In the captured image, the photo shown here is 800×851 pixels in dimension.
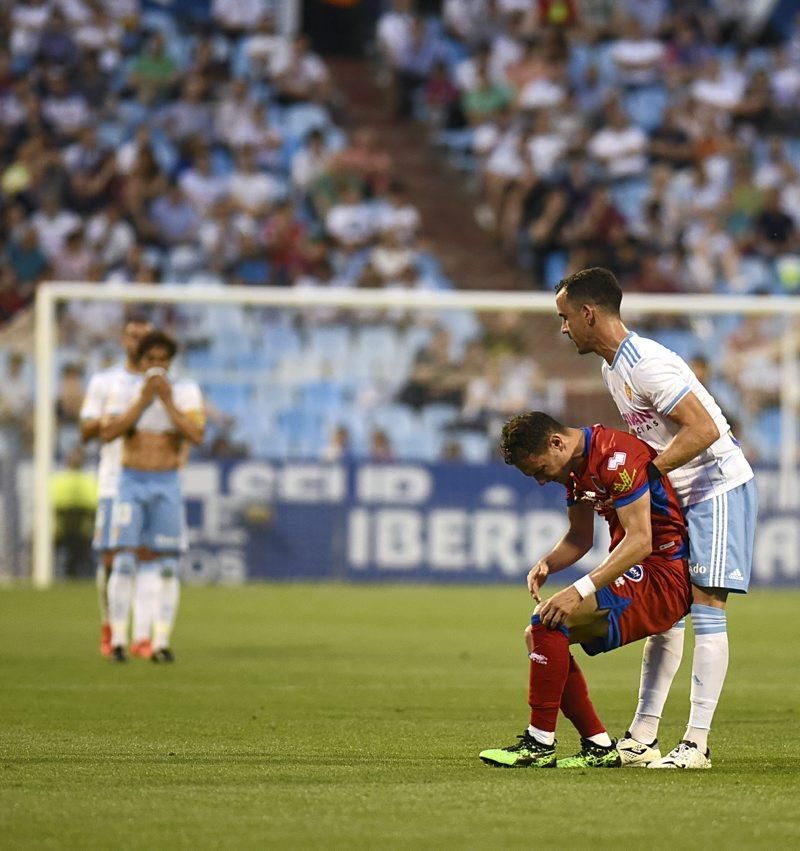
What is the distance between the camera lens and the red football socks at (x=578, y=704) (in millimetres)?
7215

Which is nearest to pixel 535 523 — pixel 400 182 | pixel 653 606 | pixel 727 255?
pixel 727 255

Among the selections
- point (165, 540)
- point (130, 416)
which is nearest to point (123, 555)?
point (165, 540)

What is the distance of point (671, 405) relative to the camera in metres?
7.45

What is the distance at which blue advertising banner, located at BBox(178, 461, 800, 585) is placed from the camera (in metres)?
20.0

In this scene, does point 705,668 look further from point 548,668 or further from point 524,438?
point 524,438

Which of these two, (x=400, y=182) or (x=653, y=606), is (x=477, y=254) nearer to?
(x=400, y=182)

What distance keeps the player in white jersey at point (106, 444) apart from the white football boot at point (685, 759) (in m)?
5.91

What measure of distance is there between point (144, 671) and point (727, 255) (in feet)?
46.7

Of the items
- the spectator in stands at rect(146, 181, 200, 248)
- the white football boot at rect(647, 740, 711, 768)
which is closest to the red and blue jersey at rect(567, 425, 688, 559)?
the white football boot at rect(647, 740, 711, 768)

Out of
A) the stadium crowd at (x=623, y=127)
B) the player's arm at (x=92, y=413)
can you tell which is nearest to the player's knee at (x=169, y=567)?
the player's arm at (x=92, y=413)

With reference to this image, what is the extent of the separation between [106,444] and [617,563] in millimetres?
6522

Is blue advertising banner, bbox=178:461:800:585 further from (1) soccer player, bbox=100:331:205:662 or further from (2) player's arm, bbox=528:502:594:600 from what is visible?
(2) player's arm, bbox=528:502:594:600

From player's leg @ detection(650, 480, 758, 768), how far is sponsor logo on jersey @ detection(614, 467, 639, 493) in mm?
557

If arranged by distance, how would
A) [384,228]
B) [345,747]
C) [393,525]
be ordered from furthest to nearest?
[384,228] → [393,525] → [345,747]
